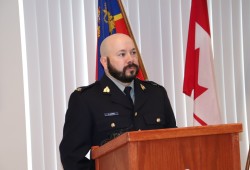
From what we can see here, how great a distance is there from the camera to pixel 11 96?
10.4ft

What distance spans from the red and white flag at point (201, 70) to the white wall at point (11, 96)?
1307 millimetres

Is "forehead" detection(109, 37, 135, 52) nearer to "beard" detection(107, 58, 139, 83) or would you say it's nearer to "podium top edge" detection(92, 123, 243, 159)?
"beard" detection(107, 58, 139, 83)

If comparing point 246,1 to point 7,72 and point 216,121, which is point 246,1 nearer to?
point 216,121

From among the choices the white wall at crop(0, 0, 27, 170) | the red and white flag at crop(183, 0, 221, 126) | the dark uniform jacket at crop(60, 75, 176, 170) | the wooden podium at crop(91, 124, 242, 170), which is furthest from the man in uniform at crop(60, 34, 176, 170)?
the red and white flag at crop(183, 0, 221, 126)

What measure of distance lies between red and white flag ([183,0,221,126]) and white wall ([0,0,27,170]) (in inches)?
51.4

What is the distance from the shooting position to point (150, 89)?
105 inches

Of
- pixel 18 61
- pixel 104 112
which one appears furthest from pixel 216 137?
pixel 18 61

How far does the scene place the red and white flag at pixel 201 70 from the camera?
3566 mm

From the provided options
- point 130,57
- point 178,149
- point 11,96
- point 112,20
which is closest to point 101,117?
point 130,57

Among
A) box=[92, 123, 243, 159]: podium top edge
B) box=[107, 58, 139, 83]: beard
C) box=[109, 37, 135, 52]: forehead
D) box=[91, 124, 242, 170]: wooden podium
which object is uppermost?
box=[109, 37, 135, 52]: forehead

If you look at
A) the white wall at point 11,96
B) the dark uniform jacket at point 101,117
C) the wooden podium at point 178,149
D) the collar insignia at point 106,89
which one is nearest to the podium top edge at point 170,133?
the wooden podium at point 178,149

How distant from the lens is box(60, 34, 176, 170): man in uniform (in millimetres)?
2324

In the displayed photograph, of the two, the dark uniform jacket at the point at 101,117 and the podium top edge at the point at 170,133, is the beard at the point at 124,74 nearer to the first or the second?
the dark uniform jacket at the point at 101,117

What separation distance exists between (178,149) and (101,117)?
0.77 meters
